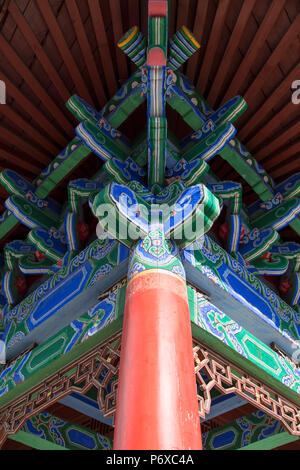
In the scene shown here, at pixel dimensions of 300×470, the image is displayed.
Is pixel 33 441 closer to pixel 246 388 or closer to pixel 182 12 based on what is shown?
pixel 246 388

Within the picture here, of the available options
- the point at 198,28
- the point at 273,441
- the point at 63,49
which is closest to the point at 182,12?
the point at 198,28

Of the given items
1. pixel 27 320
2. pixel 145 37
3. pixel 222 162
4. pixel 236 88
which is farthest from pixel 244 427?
pixel 145 37

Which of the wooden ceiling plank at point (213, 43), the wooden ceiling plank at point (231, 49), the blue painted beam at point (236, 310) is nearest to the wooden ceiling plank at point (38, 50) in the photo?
the wooden ceiling plank at point (213, 43)

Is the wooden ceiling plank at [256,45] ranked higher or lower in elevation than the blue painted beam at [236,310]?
higher

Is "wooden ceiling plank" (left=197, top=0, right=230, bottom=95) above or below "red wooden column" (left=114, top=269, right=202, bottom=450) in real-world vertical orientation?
above

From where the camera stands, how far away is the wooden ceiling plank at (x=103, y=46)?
3.02 meters

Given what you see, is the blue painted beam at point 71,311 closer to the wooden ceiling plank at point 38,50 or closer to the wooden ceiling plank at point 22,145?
the wooden ceiling plank at point 22,145

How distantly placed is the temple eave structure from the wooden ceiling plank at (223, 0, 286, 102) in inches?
6.7

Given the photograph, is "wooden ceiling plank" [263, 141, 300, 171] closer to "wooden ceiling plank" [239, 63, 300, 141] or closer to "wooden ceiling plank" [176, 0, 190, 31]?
"wooden ceiling plank" [239, 63, 300, 141]

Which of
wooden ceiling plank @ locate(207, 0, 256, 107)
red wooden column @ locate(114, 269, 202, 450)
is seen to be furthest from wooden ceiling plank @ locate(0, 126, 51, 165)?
red wooden column @ locate(114, 269, 202, 450)

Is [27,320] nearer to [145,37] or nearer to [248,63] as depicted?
[145,37]

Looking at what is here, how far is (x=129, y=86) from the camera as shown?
3.52 m

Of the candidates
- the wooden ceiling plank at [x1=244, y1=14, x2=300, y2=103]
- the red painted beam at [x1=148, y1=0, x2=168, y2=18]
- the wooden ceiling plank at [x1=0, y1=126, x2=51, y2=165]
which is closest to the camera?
the red painted beam at [x1=148, y1=0, x2=168, y2=18]

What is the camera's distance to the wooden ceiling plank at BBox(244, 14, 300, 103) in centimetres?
308
